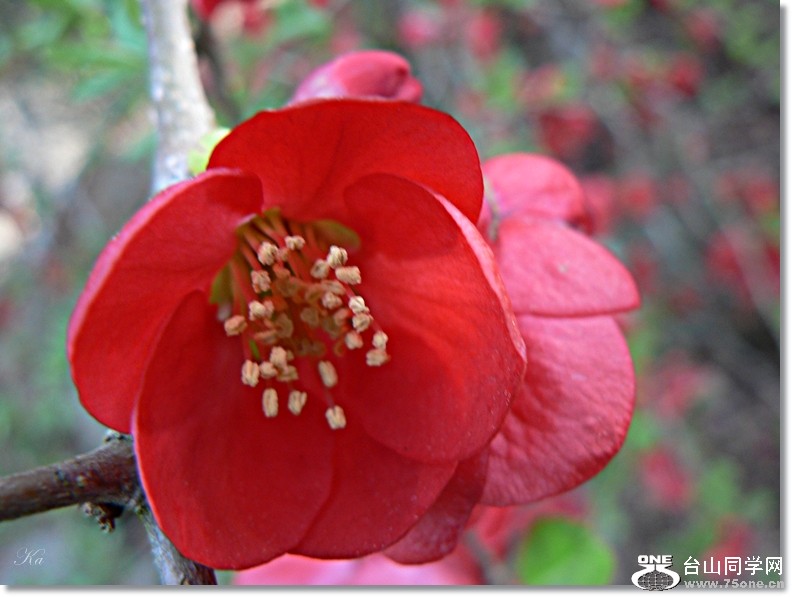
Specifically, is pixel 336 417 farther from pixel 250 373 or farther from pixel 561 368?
pixel 561 368

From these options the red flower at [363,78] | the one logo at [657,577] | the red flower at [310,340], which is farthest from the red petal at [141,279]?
the one logo at [657,577]

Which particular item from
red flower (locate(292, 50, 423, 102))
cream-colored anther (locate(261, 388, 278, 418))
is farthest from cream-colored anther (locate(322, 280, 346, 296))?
red flower (locate(292, 50, 423, 102))

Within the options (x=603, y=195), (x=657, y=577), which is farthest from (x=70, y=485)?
(x=603, y=195)

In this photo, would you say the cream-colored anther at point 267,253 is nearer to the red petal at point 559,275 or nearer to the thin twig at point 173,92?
the thin twig at point 173,92

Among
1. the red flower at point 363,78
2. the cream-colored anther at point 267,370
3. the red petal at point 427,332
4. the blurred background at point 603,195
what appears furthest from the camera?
the blurred background at point 603,195

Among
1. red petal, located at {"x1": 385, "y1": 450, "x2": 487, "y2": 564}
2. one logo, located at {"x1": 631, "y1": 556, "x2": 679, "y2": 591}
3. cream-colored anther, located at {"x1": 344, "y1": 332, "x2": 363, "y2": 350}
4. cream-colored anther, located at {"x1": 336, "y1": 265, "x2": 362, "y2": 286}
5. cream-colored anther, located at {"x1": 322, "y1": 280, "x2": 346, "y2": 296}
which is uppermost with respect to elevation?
cream-colored anther, located at {"x1": 336, "y1": 265, "x2": 362, "y2": 286}

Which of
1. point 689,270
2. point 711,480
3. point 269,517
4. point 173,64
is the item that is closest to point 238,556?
point 269,517

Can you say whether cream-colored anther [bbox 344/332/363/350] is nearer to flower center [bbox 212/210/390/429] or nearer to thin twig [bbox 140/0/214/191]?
flower center [bbox 212/210/390/429]
